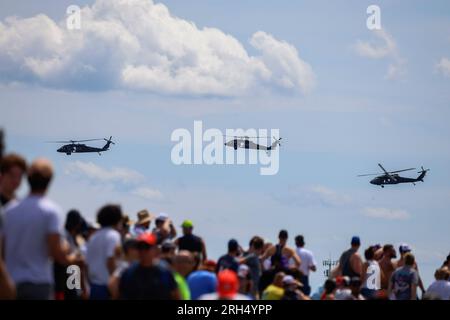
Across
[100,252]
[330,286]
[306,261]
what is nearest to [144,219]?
[330,286]

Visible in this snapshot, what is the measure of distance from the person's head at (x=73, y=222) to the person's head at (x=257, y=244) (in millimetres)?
7683

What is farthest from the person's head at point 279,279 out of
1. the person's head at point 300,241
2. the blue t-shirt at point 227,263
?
the person's head at point 300,241

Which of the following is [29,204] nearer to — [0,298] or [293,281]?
[0,298]

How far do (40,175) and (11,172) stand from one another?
77cm

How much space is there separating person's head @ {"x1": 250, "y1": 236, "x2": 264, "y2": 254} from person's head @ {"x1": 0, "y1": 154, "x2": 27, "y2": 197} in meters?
10.4

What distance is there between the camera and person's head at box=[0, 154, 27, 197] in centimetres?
1246

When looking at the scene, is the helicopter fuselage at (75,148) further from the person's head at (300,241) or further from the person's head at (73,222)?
the person's head at (73,222)

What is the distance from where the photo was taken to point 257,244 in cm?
2284

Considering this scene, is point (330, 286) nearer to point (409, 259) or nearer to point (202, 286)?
point (409, 259)

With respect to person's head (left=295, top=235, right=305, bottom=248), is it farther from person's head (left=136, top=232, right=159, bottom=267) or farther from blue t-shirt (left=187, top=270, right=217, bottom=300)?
person's head (left=136, top=232, right=159, bottom=267)
